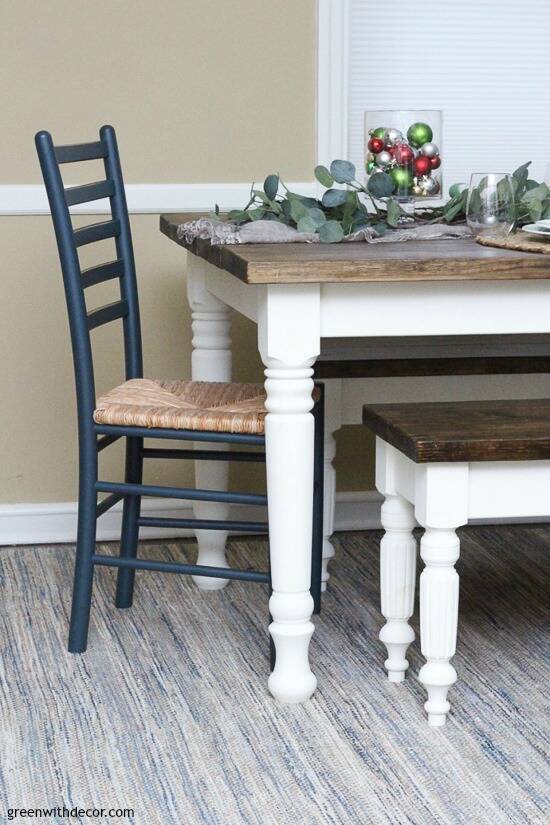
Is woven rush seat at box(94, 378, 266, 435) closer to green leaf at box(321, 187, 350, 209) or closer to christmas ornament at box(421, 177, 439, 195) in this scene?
green leaf at box(321, 187, 350, 209)

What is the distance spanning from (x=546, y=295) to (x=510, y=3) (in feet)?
4.72

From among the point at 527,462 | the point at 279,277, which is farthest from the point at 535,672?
the point at 279,277

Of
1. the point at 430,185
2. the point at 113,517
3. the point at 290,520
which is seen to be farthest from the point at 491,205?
the point at 113,517

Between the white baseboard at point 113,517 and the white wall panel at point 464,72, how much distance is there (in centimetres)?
92

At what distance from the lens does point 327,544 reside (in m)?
2.74

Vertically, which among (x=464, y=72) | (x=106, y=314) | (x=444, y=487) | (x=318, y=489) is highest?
(x=464, y=72)

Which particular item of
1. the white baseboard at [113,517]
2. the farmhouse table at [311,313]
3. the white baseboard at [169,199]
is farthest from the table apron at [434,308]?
the white baseboard at [113,517]

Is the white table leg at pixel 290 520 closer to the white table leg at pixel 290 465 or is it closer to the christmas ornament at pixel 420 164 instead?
the white table leg at pixel 290 465

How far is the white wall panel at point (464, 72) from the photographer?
3.19 m

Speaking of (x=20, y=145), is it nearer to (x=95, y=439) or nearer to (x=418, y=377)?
(x=95, y=439)

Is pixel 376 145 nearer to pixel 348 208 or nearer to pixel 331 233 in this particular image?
pixel 348 208

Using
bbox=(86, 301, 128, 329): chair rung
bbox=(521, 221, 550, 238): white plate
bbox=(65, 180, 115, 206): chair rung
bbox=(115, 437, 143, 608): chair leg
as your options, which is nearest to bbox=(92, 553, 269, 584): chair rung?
bbox=(115, 437, 143, 608): chair leg

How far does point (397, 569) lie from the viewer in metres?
2.17

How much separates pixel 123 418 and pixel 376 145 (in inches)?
30.3
